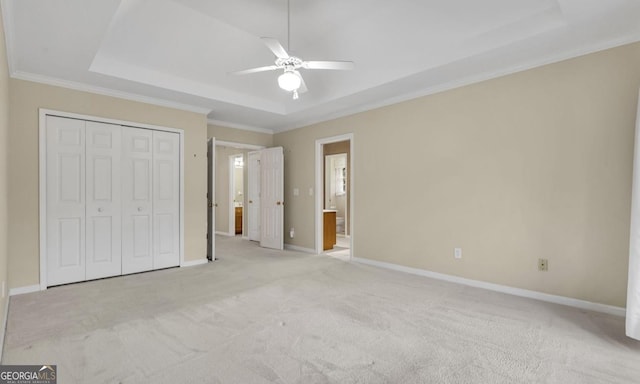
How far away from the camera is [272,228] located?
6.43 meters

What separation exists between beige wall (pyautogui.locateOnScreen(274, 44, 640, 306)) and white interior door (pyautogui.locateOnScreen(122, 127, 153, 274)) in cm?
322

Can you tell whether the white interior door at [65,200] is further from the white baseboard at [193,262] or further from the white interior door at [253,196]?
the white interior door at [253,196]

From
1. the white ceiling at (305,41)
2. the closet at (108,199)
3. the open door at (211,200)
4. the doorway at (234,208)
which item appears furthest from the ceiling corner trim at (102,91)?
the doorway at (234,208)

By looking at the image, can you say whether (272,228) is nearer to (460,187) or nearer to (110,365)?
(460,187)

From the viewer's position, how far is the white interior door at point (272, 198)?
20.4 feet

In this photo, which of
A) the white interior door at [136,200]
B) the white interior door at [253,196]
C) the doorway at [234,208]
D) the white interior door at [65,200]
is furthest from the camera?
the doorway at [234,208]

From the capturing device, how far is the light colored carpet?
200 cm

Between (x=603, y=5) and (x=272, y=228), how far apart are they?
18.2ft

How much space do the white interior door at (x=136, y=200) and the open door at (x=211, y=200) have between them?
0.94 metres

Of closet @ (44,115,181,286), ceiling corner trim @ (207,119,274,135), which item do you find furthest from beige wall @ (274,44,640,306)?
closet @ (44,115,181,286)

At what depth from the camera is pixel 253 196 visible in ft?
25.0

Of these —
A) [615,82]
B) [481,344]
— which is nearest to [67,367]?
[481,344]

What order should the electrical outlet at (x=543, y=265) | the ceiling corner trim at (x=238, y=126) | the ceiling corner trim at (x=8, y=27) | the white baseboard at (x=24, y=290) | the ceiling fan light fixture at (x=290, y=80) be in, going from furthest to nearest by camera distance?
the ceiling corner trim at (x=238, y=126) < the white baseboard at (x=24, y=290) < the electrical outlet at (x=543, y=265) < the ceiling fan light fixture at (x=290, y=80) < the ceiling corner trim at (x=8, y=27)

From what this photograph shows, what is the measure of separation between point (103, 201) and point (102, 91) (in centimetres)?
142
